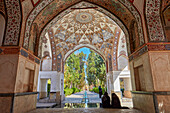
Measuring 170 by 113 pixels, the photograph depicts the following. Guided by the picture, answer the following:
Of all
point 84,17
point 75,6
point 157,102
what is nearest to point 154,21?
point 157,102

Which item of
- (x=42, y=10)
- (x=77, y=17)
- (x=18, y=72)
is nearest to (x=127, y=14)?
(x=42, y=10)

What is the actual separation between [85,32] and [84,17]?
5.73 ft

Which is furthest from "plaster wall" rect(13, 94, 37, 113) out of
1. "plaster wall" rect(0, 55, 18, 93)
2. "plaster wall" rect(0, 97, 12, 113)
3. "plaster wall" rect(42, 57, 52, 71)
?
"plaster wall" rect(42, 57, 52, 71)

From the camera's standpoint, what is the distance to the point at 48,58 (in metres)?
10.1

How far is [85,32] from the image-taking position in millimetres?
9930

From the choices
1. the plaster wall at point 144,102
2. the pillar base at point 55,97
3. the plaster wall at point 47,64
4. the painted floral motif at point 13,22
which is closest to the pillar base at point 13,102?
the painted floral motif at point 13,22

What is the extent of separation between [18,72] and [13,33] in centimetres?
135

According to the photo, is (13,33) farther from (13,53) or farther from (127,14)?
(127,14)

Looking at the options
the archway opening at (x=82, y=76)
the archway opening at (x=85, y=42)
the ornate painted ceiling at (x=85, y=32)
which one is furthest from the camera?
the archway opening at (x=82, y=76)

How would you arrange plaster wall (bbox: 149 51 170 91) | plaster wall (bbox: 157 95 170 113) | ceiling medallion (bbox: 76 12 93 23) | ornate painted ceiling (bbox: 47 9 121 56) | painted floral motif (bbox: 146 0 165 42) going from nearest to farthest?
1. plaster wall (bbox: 157 95 170 113)
2. plaster wall (bbox: 149 51 170 91)
3. painted floral motif (bbox: 146 0 165 42)
4. ceiling medallion (bbox: 76 12 93 23)
5. ornate painted ceiling (bbox: 47 9 121 56)

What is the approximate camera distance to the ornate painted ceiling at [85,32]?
27.7 feet

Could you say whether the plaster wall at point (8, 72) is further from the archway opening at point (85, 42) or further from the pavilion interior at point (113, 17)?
the archway opening at point (85, 42)

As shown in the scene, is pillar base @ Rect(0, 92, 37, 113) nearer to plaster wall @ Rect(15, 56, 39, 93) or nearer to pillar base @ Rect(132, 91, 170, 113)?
plaster wall @ Rect(15, 56, 39, 93)

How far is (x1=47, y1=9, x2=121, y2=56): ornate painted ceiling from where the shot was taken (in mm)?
8445
